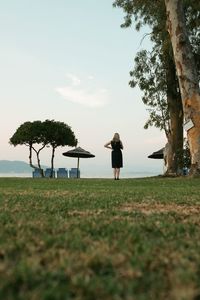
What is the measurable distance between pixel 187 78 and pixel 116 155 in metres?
4.79

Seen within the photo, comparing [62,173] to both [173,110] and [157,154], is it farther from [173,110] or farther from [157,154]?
[173,110]

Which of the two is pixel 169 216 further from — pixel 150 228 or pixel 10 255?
pixel 10 255

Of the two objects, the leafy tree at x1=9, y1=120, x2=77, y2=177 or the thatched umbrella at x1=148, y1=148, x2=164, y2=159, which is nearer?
the thatched umbrella at x1=148, y1=148, x2=164, y2=159

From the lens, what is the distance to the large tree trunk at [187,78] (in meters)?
18.4

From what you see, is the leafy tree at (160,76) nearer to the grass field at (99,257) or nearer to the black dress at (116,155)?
the black dress at (116,155)

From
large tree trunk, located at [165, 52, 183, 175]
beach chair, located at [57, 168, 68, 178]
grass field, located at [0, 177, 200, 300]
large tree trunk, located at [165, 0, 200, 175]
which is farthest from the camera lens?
beach chair, located at [57, 168, 68, 178]

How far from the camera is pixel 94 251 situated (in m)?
2.62

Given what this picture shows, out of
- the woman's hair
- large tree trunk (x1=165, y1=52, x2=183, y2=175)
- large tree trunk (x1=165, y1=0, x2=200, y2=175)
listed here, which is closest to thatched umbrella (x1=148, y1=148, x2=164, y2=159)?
large tree trunk (x1=165, y1=52, x2=183, y2=175)

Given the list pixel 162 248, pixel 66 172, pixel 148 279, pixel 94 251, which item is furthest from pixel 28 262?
pixel 66 172

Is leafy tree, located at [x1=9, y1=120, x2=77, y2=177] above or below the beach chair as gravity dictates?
above

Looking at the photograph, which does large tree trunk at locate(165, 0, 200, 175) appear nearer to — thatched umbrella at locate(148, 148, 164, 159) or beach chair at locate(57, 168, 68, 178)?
thatched umbrella at locate(148, 148, 164, 159)

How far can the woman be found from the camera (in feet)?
69.5

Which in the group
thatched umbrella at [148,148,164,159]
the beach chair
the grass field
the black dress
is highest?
thatched umbrella at [148,148,164,159]

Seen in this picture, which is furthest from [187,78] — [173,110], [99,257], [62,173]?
[62,173]
